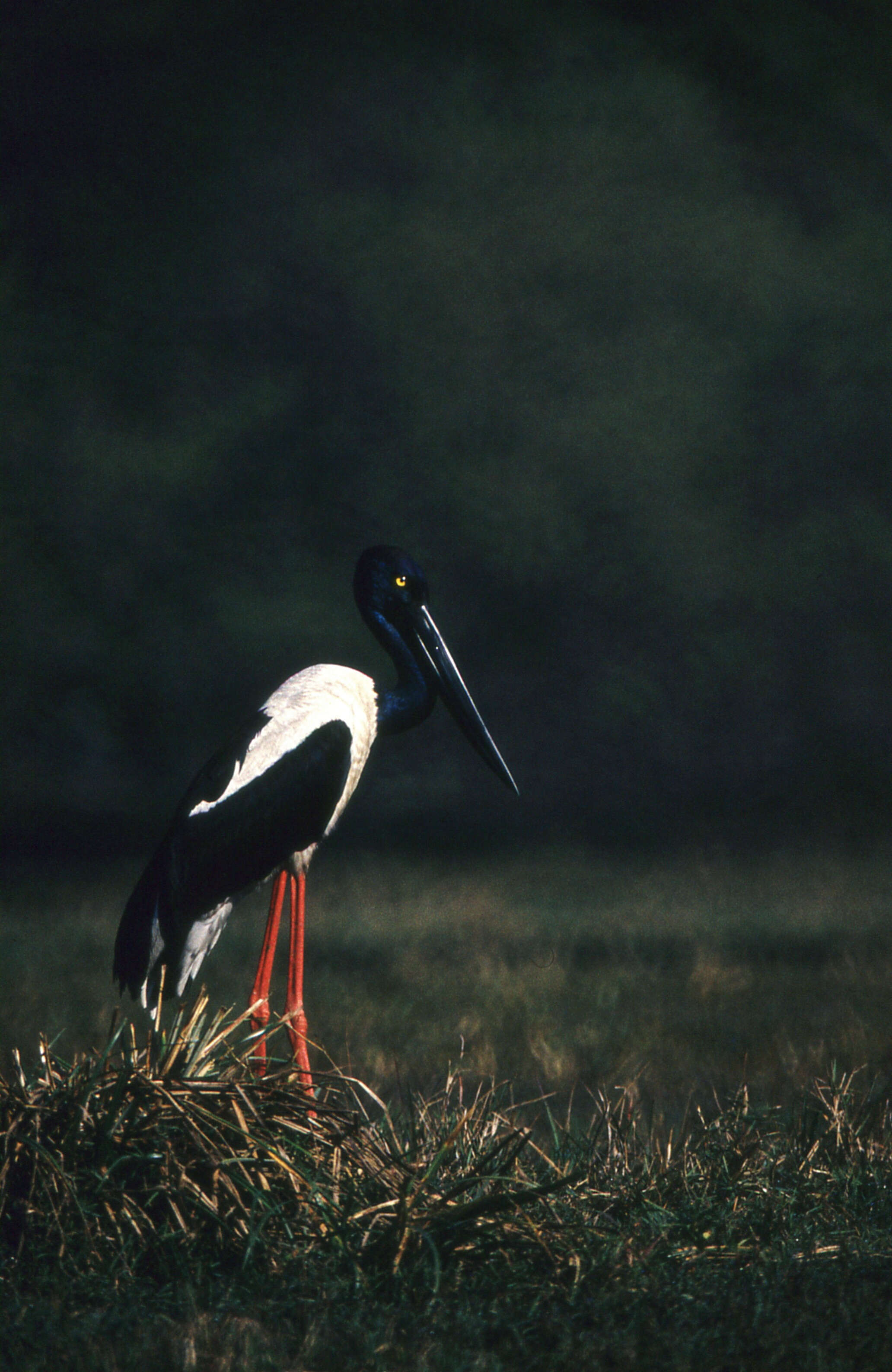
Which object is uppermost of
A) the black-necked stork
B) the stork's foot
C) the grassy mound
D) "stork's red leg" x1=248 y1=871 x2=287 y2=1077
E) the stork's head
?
the stork's head

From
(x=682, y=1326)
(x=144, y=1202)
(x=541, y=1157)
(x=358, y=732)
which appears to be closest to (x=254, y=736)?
(x=358, y=732)

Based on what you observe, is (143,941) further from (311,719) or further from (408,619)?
(408,619)

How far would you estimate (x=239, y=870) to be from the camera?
521 centimetres

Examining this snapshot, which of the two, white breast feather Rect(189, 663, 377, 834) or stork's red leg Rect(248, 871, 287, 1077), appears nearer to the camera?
stork's red leg Rect(248, 871, 287, 1077)

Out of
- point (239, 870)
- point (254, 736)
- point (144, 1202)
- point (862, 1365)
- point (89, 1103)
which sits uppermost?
point (254, 736)

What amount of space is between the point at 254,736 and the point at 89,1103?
79.2 inches

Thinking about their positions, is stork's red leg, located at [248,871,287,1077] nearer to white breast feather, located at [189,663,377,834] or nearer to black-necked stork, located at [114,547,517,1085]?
black-necked stork, located at [114,547,517,1085]

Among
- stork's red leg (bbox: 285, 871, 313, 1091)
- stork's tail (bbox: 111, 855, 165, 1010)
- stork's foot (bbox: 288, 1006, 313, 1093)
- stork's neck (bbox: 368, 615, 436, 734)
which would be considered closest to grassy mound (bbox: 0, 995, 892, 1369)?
stork's foot (bbox: 288, 1006, 313, 1093)

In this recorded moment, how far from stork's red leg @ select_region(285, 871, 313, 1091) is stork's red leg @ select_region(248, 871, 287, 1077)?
1.9 inches

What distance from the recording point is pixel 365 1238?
10.3ft

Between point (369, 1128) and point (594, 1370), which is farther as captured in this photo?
point (369, 1128)

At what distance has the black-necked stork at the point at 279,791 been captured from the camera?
5.14 m

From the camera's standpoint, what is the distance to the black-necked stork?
514 centimetres

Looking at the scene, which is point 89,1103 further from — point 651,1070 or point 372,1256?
point 651,1070
